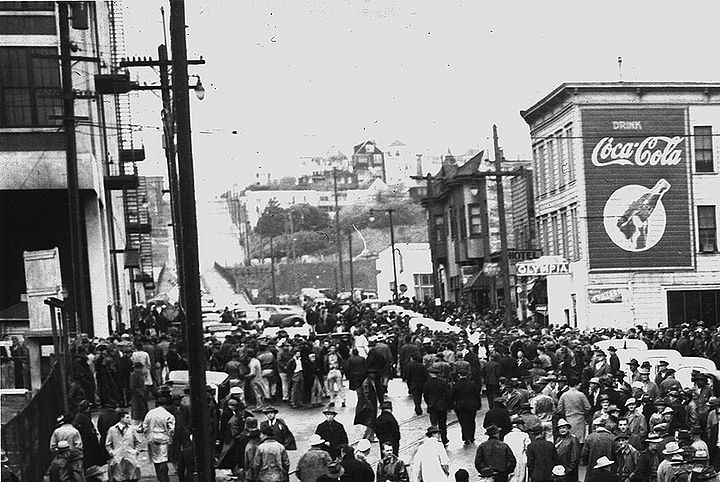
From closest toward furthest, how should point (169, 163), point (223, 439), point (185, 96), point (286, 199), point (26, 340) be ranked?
point (185, 96) < point (223, 439) < point (169, 163) < point (26, 340) < point (286, 199)

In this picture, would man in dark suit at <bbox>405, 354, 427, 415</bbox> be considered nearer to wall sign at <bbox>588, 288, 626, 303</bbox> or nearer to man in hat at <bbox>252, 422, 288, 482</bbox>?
man in hat at <bbox>252, 422, 288, 482</bbox>

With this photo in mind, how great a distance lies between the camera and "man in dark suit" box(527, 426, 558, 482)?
16.7 meters

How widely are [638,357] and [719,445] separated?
10166 mm

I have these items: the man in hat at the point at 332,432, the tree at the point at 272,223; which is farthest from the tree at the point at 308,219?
the man in hat at the point at 332,432

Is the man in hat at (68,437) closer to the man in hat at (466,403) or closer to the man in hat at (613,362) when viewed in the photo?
the man in hat at (466,403)

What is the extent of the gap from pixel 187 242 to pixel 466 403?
32.7 ft

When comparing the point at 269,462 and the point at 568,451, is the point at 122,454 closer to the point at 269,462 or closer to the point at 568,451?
the point at 269,462

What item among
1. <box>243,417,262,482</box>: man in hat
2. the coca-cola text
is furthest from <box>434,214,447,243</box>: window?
<box>243,417,262,482</box>: man in hat

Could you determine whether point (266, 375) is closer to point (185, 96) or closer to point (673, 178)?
point (185, 96)

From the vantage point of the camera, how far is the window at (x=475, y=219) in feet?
222

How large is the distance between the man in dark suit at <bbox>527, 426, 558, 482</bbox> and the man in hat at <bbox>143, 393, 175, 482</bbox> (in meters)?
5.98

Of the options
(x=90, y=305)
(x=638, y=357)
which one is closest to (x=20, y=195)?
(x=90, y=305)

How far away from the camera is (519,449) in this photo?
17.1m

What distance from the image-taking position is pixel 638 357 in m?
27.8
